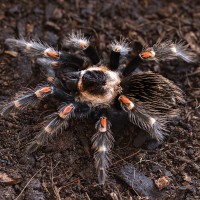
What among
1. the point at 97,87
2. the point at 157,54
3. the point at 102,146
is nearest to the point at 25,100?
the point at 97,87

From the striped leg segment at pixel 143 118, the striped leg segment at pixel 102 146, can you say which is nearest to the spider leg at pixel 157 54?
the striped leg segment at pixel 143 118

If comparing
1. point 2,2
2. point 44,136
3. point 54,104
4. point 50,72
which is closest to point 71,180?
point 44,136

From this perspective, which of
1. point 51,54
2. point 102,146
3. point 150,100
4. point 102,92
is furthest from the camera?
point 51,54

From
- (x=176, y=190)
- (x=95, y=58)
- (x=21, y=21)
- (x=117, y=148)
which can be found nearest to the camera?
(x=176, y=190)

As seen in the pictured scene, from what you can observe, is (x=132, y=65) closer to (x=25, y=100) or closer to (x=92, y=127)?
(x=92, y=127)

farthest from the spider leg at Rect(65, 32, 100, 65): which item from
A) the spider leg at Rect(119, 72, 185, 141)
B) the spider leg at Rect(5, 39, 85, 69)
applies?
the spider leg at Rect(119, 72, 185, 141)

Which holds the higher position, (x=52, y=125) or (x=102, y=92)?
(x=102, y=92)

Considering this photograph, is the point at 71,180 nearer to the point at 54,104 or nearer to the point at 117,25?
the point at 54,104

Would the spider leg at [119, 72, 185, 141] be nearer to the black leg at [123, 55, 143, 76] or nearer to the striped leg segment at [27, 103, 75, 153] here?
the black leg at [123, 55, 143, 76]
